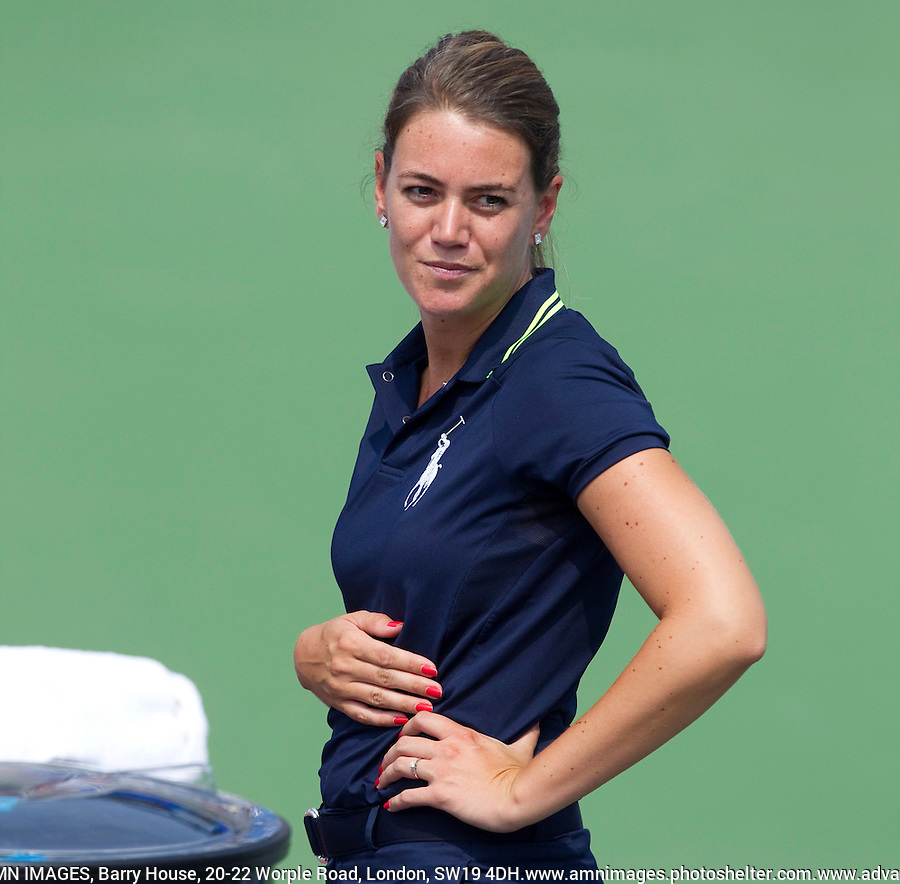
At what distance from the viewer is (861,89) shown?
2.99 m

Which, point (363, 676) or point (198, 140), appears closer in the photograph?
point (363, 676)

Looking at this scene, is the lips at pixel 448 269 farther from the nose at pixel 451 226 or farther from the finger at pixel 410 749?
the finger at pixel 410 749

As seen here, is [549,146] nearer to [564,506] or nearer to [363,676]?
[564,506]

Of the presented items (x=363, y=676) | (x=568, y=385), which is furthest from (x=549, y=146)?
(x=363, y=676)

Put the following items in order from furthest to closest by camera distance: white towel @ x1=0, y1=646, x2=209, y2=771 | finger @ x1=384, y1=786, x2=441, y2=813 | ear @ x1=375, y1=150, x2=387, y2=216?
ear @ x1=375, y1=150, x2=387, y2=216 → finger @ x1=384, y1=786, x2=441, y2=813 → white towel @ x1=0, y1=646, x2=209, y2=771

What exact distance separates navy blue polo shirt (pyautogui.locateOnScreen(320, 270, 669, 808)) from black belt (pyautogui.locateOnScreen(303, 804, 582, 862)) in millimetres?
19

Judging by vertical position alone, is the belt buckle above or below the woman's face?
below

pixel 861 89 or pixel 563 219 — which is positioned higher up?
pixel 861 89

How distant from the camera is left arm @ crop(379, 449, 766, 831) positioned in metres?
1.06

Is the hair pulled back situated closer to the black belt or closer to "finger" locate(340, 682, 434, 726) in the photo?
"finger" locate(340, 682, 434, 726)

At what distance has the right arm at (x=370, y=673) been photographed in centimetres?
121

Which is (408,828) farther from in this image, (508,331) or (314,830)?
(508,331)

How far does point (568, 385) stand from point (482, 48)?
455 millimetres

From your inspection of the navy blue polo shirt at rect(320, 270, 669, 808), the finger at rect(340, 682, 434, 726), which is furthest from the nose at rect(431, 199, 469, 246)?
the finger at rect(340, 682, 434, 726)
